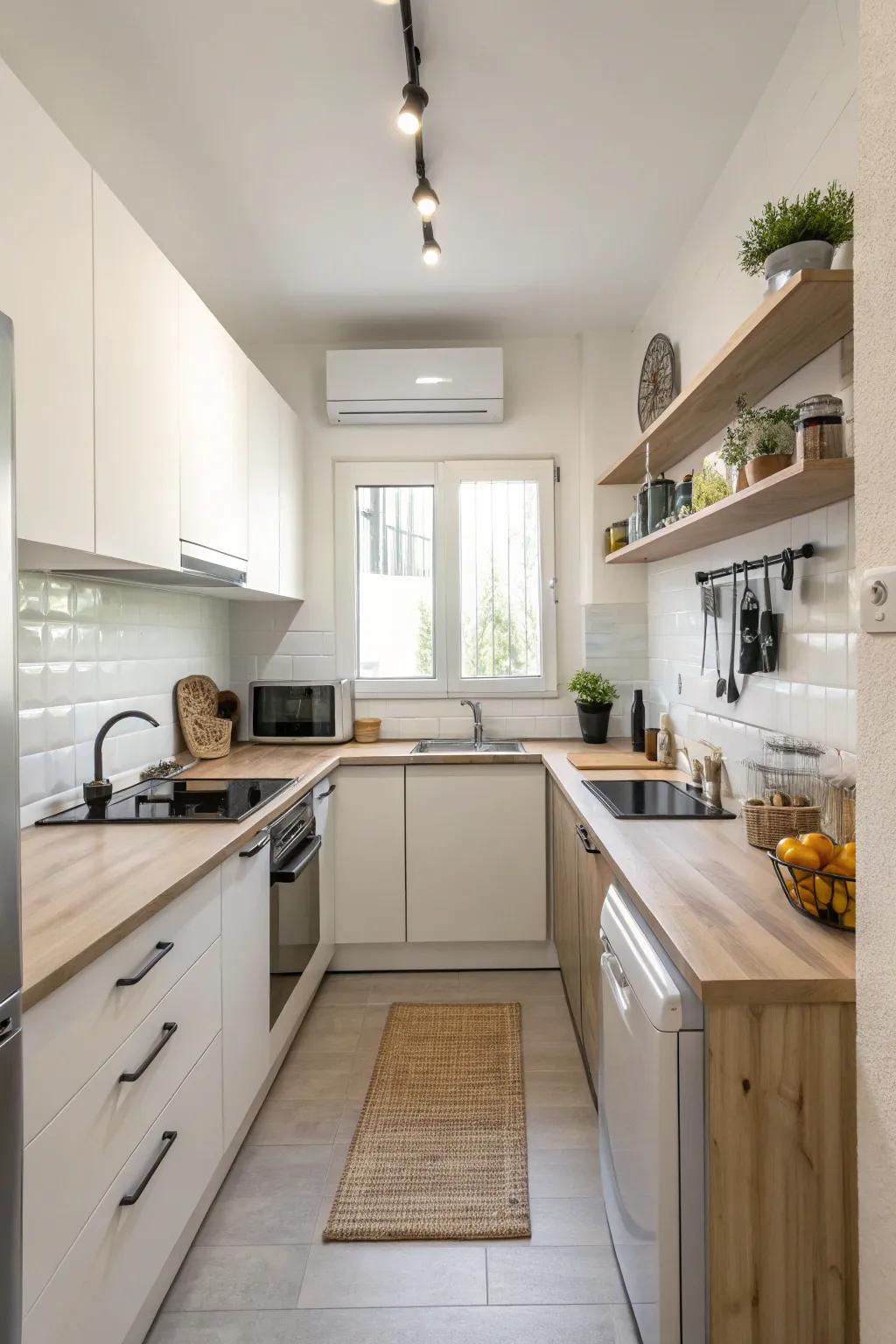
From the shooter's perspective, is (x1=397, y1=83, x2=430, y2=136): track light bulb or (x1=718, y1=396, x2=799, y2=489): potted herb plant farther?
(x1=397, y1=83, x2=430, y2=136): track light bulb

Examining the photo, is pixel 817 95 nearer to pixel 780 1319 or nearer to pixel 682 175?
pixel 682 175

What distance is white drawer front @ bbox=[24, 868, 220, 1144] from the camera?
1.08m

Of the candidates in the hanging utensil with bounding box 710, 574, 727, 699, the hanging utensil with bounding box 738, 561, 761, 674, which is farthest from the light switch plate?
the hanging utensil with bounding box 710, 574, 727, 699

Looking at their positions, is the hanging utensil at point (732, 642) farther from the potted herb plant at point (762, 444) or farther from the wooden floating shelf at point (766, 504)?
the potted herb plant at point (762, 444)

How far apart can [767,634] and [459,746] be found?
5.75 ft

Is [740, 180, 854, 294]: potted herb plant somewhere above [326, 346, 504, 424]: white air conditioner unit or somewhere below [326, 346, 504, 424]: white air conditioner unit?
below

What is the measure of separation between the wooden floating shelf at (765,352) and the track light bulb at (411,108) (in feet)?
2.93

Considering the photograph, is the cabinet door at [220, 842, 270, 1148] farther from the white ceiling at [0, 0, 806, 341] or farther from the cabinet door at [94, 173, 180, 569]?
the white ceiling at [0, 0, 806, 341]

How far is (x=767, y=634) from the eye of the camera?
2055mm

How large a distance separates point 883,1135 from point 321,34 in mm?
2357

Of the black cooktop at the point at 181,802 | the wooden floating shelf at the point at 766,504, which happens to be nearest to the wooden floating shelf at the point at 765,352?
the wooden floating shelf at the point at 766,504

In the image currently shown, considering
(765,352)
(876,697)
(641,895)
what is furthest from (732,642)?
(876,697)

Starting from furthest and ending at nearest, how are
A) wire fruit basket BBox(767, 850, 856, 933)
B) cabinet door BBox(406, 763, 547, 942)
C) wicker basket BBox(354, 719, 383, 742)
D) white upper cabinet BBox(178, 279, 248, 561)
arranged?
1. wicker basket BBox(354, 719, 383, 742)
2. cabinet door BBox(406, 763, 547, 942)
3. white upper cabinet BBox(178, 279, 248, 561)
4. wire fruit basket BBox(767, 850, 856, 933)

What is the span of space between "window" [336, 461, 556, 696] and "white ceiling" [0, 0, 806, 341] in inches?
34.2
